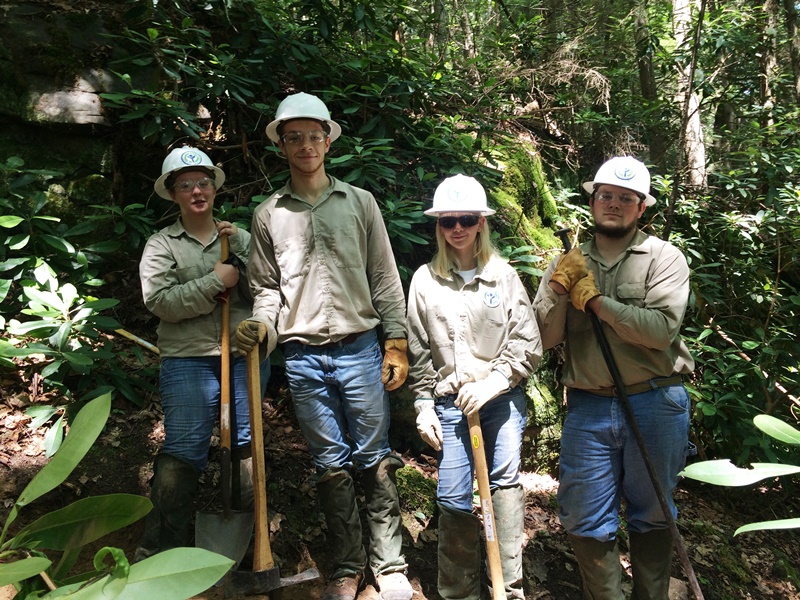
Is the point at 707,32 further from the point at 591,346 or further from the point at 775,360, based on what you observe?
the point at 591,346

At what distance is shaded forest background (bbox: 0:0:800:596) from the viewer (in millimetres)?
4133

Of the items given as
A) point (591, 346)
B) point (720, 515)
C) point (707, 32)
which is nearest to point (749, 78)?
point (707, 32)

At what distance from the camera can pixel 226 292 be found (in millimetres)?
3307

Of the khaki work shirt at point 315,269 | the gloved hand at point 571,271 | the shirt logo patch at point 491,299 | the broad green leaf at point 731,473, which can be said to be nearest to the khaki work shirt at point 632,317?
the gloved hand at point 571,271

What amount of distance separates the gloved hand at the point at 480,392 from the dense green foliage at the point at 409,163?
1.55m

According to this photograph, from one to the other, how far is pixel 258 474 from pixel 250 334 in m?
0.68

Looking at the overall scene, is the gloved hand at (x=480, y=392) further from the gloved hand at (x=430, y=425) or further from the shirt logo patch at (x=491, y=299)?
the shirt logo patch at (x=491, y=299)

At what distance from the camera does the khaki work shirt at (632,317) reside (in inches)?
113

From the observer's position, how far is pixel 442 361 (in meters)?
3.15

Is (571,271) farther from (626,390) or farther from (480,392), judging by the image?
(480,392)

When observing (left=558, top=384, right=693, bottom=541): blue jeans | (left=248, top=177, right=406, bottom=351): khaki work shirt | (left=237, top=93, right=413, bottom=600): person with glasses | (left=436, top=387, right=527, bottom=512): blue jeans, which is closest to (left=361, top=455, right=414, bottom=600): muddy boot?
(left=237, top=93, right=413, bottom=600): person with glasses

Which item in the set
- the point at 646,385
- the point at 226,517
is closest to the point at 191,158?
the point at 226,517

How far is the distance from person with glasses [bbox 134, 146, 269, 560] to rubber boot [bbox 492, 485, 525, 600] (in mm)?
1361

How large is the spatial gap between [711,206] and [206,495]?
19.6 ft
